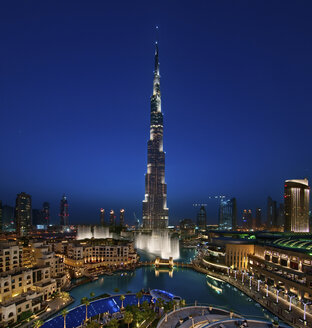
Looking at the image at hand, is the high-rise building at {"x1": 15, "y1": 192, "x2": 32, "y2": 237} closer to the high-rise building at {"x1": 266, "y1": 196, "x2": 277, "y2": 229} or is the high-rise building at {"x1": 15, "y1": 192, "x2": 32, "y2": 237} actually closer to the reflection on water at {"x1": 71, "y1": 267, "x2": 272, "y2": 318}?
the reflection on water at {"x1": 71, "y1": 267, "x2": 272, "y2": 318}

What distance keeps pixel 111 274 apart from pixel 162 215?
302 ft

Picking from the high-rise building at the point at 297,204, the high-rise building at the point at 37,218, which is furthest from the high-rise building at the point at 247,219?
the high-rise building at the point at 37,218

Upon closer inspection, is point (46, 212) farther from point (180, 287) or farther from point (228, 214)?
point (180, 287)

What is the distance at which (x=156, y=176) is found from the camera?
435 ft

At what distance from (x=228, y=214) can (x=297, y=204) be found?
57.2 m

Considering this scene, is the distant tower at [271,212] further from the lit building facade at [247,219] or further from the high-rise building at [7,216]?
the high-rise building at [7,216]

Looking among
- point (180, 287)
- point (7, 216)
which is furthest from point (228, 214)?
point (7, 216)

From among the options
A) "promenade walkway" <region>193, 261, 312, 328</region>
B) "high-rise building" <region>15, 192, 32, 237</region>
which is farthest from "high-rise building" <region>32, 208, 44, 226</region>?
"promenade walkway" <region>193, 261, 312, 328</region>

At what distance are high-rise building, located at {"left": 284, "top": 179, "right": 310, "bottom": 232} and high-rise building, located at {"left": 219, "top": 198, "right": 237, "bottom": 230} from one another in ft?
158

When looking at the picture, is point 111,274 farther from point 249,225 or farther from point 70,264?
point 249,225

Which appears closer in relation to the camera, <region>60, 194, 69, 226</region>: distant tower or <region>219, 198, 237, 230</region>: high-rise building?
<region>219, 198, 237, 230</region>: high-rise building

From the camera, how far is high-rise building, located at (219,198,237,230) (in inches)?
5093

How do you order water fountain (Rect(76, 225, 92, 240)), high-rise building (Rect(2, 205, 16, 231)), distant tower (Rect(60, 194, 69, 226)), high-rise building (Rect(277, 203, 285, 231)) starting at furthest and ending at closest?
distant tower (Rect(60, 194, 69, 226)) < high-rise building (Rect(277, 203, 285, 231)) < high-rise building (Rect(2, 205, 16, 231)) < water fountain (Rect(76, 225, 92, 240))

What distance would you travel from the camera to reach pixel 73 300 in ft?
88.2
